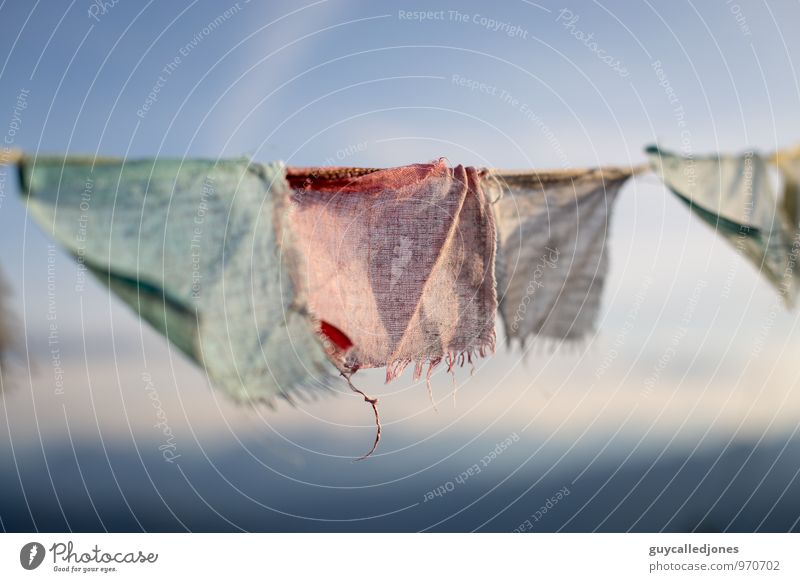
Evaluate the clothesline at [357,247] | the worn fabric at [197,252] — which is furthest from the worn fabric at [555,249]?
the worn fabric at [197,252]

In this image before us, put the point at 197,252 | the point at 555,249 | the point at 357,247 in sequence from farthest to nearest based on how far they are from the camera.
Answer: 1. the point at 555,249
2. the point at 357,247
3. the point at 197,252

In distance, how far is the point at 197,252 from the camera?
3.39m

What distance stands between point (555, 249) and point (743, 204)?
0.96 meters

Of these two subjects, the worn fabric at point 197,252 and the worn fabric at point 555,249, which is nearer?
the worn fabric at point 197,252

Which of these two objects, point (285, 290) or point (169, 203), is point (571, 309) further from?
point (169, 203)

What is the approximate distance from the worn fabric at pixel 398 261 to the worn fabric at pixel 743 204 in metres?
0.95

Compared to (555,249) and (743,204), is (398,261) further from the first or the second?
(743,204)

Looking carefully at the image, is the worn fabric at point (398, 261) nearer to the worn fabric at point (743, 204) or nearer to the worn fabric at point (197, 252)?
the worn fabric at point (197, 252)

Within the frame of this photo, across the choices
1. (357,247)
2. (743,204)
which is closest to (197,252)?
(357,247)

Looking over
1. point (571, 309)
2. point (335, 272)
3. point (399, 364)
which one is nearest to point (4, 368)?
point (335, 272)

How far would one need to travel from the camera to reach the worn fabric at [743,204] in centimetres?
394

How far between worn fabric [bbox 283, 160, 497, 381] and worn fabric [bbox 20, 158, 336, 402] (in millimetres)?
166

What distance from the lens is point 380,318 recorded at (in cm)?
366
